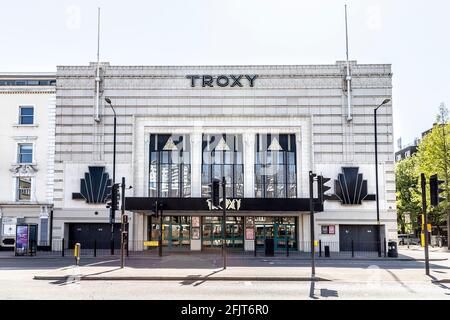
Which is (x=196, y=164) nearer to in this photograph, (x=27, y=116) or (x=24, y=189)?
(x=24, y=189)

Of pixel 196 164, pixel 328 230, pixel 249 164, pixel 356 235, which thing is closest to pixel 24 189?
pixel 196 164

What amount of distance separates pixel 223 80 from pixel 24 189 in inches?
757

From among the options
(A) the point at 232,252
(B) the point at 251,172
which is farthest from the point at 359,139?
(A) the point at 232,252

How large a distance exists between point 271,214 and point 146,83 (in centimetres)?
1535

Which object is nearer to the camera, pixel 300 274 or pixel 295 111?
pixel 300 274

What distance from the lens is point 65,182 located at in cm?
3841

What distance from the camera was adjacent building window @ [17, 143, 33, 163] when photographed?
38969mm

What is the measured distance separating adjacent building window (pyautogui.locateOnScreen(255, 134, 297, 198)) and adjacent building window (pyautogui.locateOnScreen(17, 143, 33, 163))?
63.5 ft

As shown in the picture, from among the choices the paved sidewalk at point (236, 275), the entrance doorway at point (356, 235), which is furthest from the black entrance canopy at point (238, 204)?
the paved sidewalk at point (236, 275)

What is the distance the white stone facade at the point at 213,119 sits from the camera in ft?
125

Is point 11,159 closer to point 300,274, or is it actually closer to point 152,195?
point 152,195

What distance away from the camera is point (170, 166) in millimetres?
38500
